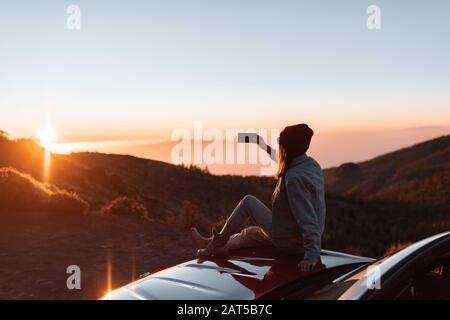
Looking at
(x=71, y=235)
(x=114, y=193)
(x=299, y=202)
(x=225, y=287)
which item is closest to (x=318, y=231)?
(x=299, y=202)

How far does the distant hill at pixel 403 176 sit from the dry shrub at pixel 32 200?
34996mm

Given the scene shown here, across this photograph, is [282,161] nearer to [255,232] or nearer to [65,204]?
[255,232]

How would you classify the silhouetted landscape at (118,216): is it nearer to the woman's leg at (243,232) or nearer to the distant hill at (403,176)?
the distant hill at (403,176)

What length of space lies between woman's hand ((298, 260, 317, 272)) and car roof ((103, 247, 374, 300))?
0.14 feet

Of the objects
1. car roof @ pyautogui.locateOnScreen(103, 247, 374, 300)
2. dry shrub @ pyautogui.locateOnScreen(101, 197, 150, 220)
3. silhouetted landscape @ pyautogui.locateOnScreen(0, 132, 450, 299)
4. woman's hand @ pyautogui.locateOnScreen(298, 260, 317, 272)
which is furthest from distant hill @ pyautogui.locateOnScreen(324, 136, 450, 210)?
woman's hand @ pyautogui.locateOnScreen(298, 260, 317, 272)

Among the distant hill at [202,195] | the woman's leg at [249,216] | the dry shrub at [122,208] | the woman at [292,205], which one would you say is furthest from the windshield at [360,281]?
the dry shrub at [122,208]

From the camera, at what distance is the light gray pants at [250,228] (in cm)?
473

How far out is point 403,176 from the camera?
72.0m

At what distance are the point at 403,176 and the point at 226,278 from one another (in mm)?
72259

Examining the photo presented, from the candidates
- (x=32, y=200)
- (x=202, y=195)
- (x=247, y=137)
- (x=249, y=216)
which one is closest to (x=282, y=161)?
(x=247, y=137)

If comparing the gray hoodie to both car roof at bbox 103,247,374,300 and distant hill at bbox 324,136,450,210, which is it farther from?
distant hill at bbox 324,136,450,210

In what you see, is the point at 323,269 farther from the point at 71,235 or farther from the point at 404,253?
the point at 71,235

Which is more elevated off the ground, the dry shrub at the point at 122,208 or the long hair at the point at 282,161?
the long hair at the point at 282,161

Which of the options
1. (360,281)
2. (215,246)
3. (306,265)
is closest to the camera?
(360,281)
